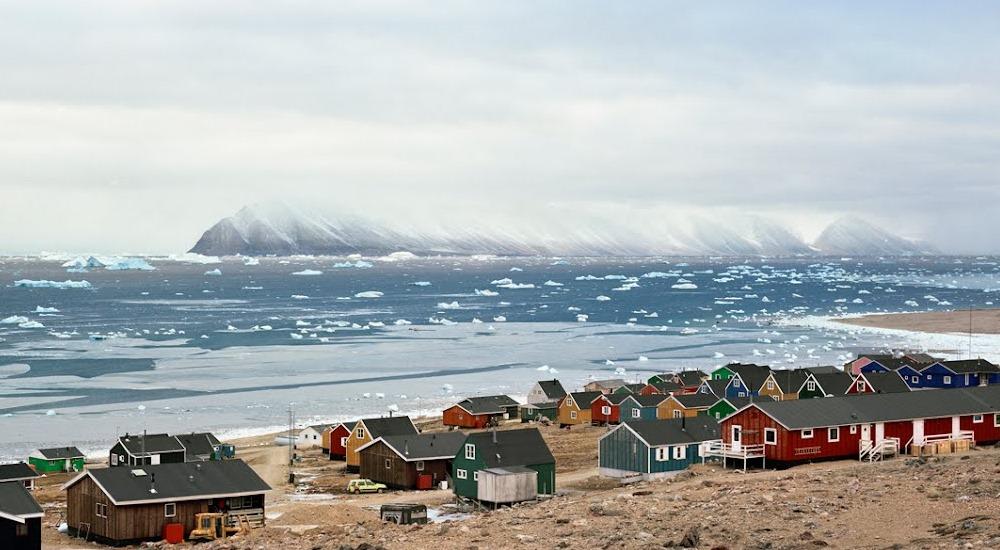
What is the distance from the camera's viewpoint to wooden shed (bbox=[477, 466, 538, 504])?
37.3 metres

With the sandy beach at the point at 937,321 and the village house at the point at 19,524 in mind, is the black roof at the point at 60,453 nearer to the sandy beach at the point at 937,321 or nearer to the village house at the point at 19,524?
the village house at the point at 19,524

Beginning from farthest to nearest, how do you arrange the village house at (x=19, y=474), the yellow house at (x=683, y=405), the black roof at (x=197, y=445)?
the yellow house at (x=683, y=405), the black roof at (x=197, y=445), the village house at (x=19, y=474)

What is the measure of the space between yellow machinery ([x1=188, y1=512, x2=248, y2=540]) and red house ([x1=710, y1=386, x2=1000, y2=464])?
15.8 meters

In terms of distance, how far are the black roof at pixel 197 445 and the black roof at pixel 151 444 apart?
561 millimetres

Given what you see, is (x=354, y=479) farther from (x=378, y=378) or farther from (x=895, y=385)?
(x=378, y=378)

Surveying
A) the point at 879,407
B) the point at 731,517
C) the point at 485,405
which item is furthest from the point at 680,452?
the point at 485,405

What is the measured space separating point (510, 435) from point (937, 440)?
570 inches

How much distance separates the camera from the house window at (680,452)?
137 feet

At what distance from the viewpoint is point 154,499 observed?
34156mm

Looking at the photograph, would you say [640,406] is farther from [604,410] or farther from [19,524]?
[19,524]

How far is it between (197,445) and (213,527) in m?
16.7

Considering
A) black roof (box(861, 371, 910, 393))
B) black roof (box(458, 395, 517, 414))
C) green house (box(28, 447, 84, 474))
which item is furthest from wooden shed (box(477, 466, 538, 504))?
black roof (box(861, 371, 910, 393))

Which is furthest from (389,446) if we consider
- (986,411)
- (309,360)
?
(309,360)

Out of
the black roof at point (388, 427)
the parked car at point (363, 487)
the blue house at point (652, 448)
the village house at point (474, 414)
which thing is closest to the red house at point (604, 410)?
the village house at point (474, 414)
